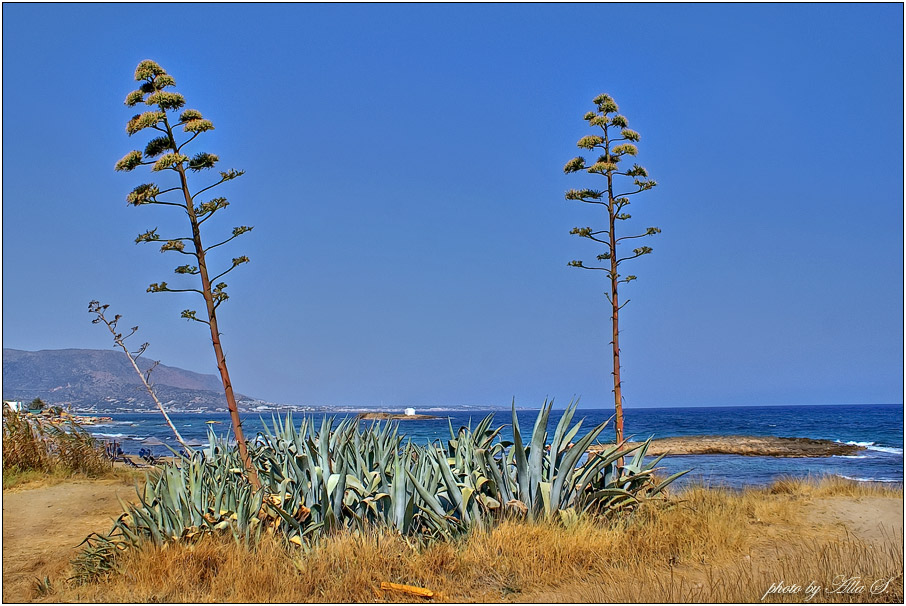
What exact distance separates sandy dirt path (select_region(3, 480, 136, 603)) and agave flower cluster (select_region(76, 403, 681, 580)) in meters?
0.66

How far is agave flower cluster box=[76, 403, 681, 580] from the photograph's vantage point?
6.35m

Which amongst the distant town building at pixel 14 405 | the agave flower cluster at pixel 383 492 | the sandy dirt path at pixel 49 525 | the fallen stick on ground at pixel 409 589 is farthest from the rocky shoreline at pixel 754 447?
the fallen stick on ground at pixel 409 589

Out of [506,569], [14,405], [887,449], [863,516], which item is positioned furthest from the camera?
[887,449]

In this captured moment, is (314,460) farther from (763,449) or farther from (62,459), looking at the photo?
(763,449)

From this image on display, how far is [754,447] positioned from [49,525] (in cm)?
3091

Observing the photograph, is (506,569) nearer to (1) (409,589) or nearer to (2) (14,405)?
(1) (409,589)

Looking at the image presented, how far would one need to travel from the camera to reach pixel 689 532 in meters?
6.66

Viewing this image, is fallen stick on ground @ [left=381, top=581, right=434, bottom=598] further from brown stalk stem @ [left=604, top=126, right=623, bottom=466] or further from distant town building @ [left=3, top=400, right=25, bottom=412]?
distant town building @ [left=3, top=400, right=25, bottom=412]

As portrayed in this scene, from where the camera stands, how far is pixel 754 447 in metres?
33.7

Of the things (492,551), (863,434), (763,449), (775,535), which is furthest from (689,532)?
(863,434)

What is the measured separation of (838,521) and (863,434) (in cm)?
4508

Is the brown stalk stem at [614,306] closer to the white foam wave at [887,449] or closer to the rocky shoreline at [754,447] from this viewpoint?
the rocky shoreline at [754,447]

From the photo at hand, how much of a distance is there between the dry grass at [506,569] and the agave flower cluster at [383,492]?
0.80 feet

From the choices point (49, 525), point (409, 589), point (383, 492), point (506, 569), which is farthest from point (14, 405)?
point (506, 569)
